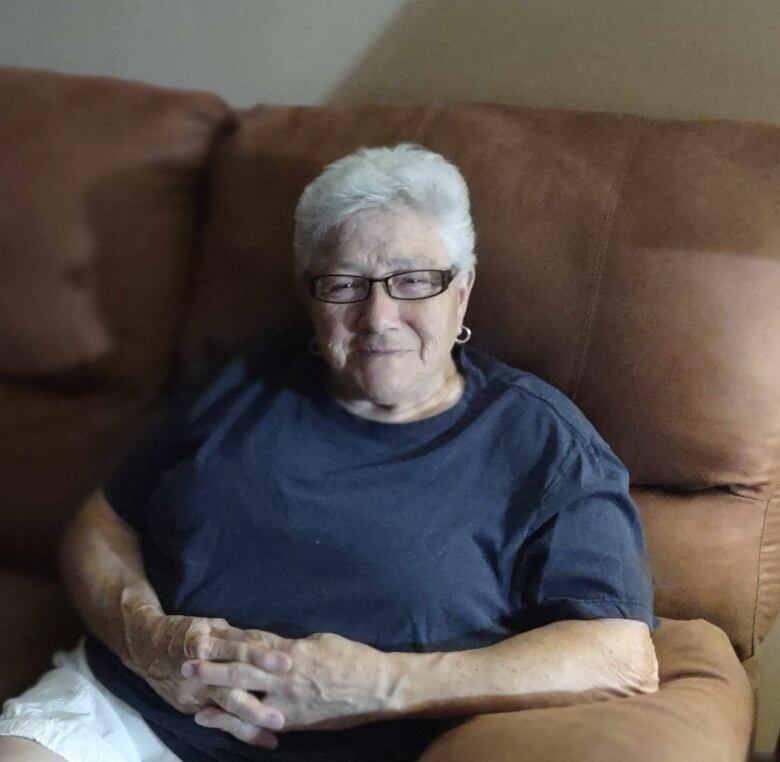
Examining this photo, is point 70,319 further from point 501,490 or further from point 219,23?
point 501,490

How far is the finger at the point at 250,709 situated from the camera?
1081 millimetres

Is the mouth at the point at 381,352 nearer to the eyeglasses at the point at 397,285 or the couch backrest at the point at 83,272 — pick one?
the eyeglasses at the point at 397,285

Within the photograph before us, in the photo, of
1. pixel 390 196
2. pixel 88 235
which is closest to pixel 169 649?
pixel 390 196

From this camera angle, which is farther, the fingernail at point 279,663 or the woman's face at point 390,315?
the woman's face at point 390,315

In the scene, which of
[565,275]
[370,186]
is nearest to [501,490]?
[565,275]

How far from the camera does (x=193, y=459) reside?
4.18ft

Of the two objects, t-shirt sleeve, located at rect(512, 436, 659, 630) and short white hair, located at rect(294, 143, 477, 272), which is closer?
t-shirt sleeve, located at rect(512, 436, 659, 630)

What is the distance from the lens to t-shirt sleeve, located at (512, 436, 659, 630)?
1090mm

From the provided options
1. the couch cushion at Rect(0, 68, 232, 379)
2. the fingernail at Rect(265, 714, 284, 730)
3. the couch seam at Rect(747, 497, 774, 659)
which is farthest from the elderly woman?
the couch cushion at Rect(0, 68, 232, 379)

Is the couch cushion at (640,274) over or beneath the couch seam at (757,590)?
over

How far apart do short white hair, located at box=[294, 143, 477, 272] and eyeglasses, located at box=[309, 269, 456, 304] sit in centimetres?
4

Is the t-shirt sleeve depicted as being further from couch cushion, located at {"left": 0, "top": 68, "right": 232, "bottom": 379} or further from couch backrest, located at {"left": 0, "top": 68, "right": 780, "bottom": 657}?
couch cushion, located at {"left": 0, "top": 68, "right": 232, "bottom": 379}

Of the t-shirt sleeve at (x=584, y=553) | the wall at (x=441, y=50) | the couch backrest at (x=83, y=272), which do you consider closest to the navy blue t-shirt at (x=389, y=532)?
the t-shirt sleeve at (x=584, y=553)

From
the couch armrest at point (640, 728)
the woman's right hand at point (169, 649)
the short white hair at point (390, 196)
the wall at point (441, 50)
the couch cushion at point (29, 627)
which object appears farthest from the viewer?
the wall at point (441, 50)
